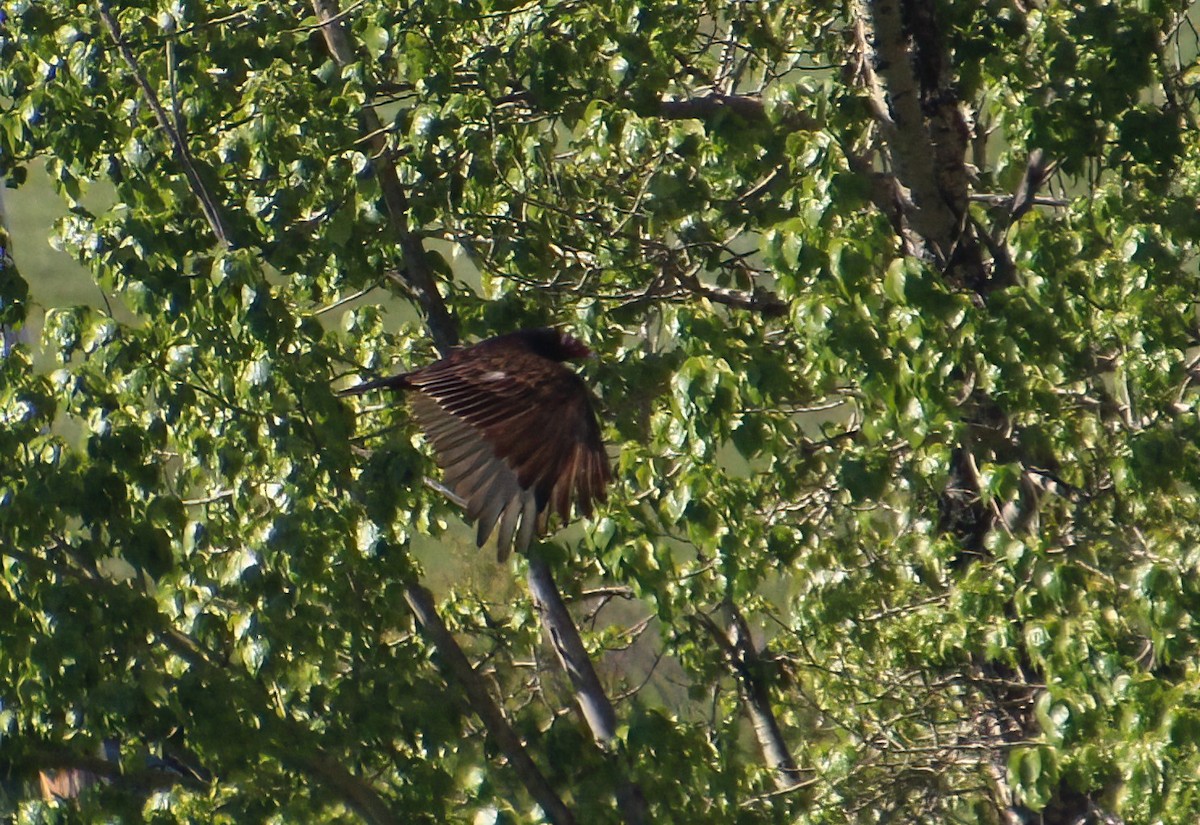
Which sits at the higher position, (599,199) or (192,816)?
(599,199)

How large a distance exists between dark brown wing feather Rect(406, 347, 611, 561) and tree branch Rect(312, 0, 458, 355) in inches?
25.0

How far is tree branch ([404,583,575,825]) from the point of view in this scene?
4902mm

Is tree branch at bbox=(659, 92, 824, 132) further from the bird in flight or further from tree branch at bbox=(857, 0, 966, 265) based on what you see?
the bird in flight

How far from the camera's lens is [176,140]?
4.17m

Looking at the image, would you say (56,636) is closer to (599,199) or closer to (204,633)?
(204,633)

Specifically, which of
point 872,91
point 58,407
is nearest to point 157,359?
point 58,407

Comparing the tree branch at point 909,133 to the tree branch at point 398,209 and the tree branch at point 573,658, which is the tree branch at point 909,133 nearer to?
the tree branch at point 398,209

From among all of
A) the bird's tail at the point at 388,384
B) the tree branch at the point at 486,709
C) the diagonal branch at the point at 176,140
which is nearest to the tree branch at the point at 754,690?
the tree branch at the point at 486,709

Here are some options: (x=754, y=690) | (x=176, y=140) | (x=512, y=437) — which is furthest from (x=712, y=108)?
(x=754, y=690)

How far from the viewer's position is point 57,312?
14.3 feet

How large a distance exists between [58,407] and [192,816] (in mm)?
1158

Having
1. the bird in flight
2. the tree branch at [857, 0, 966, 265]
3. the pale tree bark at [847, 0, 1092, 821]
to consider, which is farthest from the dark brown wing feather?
the tree branch at [857, 0, 966, 265]

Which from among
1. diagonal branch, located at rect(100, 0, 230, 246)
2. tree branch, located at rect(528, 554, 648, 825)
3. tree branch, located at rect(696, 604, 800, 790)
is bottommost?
tree branch, located at rect(696, 604, 800, 790)

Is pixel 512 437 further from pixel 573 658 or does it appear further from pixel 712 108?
pixel 573 658
